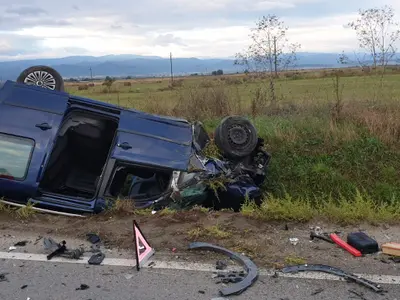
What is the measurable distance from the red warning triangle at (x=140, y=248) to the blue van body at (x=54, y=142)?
4.65 feet

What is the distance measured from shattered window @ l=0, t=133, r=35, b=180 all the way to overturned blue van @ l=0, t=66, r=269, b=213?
1 cm

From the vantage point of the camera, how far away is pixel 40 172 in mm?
5293

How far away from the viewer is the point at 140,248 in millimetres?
4113

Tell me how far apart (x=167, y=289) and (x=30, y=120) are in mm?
2977

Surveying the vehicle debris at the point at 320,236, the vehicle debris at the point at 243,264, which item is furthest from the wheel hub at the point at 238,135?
the vehicle debris at the point at 243,264

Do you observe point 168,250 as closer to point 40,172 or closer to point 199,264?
point 199,264

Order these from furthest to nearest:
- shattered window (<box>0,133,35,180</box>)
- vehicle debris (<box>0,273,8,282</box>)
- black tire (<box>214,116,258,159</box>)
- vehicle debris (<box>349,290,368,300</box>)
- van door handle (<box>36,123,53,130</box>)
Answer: black tire (<box>214,116,258,159</box>) < van door handle (<box>36,123,53,130</box>) < shattered window (<box>0,133,35,180</box>) < vehicle debris (<box>0,273,8,282</box>) < vehicle debris (<box>349,290,368,300</box>)

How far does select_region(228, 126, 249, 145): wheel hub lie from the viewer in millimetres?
6922

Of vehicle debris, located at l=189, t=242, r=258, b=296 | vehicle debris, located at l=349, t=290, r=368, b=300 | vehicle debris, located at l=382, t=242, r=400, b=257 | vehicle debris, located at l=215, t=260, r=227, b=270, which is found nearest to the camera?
vehicle debris, located at l=349, t=290, r=368, b=300

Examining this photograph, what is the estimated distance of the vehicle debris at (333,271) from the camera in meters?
3.50


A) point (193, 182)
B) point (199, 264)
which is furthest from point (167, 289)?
point (193, 182)

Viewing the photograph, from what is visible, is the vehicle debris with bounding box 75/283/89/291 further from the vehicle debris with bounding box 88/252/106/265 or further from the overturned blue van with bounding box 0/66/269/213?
the overturned blue van with bounding box 0/66/269/213

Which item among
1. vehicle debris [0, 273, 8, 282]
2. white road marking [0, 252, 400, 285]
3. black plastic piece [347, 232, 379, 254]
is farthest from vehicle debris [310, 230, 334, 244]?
vehicle debris [0, 273, 8, 282]

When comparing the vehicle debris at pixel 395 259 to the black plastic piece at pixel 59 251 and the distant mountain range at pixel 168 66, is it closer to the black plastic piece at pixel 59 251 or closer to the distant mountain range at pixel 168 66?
the black plastic piece at pixel 59 251
